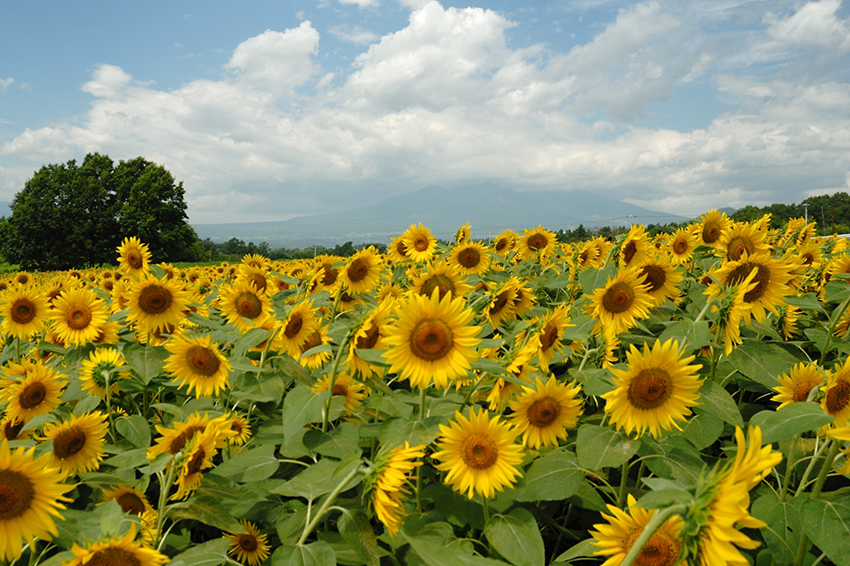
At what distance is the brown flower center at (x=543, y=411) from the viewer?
2.10 metres

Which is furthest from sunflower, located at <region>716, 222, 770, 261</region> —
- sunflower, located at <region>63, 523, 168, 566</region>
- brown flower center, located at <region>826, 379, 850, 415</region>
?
sunflower, located at <region>63, 523, 168, 566</region>

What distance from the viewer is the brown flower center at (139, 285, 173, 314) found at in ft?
11.1

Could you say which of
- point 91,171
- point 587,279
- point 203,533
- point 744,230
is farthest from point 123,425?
point 91,171

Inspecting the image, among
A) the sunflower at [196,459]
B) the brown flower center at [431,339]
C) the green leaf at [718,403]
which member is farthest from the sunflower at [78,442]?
the green leaf at [718,403]

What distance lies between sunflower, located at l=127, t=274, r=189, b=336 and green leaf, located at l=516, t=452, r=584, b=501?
2794 millimetres

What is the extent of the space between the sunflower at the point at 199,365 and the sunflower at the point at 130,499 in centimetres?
65

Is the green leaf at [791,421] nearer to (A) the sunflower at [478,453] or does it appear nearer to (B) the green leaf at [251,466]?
(A) the sunflower at [478,453]

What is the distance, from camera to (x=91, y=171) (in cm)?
6216

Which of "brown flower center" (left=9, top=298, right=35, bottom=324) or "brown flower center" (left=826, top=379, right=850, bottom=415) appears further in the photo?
"brown flower center" (left=9, top=298, right=35, bottom=324)

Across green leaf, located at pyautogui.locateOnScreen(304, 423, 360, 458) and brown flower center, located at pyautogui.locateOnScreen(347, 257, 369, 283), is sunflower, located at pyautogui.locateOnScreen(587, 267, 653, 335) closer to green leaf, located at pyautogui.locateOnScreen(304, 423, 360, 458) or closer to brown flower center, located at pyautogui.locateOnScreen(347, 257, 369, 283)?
green leaf, located at pyautogui.locateOnScreen(304, 423, 360, 458)

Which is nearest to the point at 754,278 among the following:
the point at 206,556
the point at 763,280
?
the point at 763,280

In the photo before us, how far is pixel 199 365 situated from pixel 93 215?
6984cm

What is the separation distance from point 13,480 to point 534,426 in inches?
75.7

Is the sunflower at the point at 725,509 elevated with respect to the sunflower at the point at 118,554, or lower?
elevated
